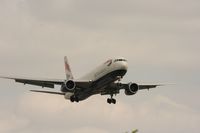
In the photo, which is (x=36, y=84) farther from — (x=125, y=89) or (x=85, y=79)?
(x=125, y=89)

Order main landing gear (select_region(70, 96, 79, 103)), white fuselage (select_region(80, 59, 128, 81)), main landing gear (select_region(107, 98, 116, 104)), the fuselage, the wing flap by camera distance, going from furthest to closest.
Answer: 1. main landing gear (select_region(107, 98, 116, 104))
2. main landing gear (select_region(70, 96, 79, 103))
3. the wing flap
4. white fuselage (select_region(80, 59, 128, 81))
5. the fuselage

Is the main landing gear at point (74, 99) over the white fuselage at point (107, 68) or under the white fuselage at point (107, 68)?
under

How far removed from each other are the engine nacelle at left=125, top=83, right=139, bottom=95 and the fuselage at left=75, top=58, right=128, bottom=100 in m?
5.11

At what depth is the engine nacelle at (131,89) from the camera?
77.9m

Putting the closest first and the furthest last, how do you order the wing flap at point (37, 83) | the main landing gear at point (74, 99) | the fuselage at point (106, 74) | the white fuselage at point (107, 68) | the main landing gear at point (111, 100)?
the fuselage at point (106, 74)
the white fuselage at point (107, 68)
the wing flap at point (37, 83)
the main landing gear at point (74, 99)
the main landing gear at point (111, 100)

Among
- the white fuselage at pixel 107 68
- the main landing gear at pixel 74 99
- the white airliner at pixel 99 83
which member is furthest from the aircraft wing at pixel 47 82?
the main landing gear at pixel 74 99

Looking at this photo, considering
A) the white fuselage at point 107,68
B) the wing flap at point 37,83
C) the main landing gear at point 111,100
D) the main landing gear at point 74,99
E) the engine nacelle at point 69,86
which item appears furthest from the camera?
the main landing gear at point 111,100

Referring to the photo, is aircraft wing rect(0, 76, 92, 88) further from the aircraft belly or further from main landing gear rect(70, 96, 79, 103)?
main landing gear rect(70, 96, 79, 103)

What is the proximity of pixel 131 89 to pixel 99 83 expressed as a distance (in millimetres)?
6739

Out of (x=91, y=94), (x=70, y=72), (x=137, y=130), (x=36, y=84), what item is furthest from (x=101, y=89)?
(x=137, y=130)

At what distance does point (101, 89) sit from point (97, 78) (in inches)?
84.1

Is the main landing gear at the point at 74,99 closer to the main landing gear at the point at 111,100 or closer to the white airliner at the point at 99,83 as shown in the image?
the white airliner at the point at 99,83

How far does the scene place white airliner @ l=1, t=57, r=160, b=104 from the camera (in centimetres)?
7131

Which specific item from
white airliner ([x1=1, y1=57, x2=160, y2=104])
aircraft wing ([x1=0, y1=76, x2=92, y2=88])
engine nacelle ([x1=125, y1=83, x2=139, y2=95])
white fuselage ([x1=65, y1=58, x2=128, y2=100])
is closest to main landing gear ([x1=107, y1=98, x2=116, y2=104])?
white airliner ([x1=1, y1=57, x2=160, y2=104])
